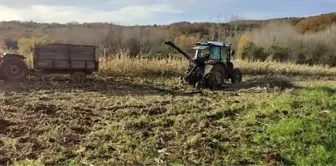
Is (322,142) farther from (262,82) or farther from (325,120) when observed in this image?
(262,82)

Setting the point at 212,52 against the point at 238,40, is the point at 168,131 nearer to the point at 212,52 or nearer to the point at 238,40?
the point at 212,52

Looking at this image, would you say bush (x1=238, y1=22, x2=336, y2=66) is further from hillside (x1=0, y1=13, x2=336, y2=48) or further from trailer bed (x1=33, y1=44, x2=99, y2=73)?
trailer bed (x1=33, y1=44, x2=99, y2=73)

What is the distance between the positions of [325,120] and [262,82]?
289 inches

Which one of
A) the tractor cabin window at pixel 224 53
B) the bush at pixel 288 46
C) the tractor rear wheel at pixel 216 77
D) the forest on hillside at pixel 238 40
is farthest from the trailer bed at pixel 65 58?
the bush at pixel 288 46

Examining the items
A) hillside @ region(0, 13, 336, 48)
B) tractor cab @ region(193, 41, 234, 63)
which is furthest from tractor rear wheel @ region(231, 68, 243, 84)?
hillside @ region(0, 13, 336, 48)

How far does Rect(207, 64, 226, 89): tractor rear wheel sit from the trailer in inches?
141

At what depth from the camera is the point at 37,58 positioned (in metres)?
13.0

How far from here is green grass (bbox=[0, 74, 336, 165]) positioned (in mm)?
5609

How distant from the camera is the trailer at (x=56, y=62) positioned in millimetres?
13016

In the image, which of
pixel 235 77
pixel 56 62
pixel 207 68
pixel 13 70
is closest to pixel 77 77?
pixel 56 62

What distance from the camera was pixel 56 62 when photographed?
1323 centimetres

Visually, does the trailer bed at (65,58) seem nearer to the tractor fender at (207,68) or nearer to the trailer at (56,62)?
the trailer at (56,62)

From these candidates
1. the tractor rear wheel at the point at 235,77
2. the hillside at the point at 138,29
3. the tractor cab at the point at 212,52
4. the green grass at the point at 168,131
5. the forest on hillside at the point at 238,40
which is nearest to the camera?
the green grass at the point at 168,131

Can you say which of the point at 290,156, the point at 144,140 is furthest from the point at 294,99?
the point at 144,140
